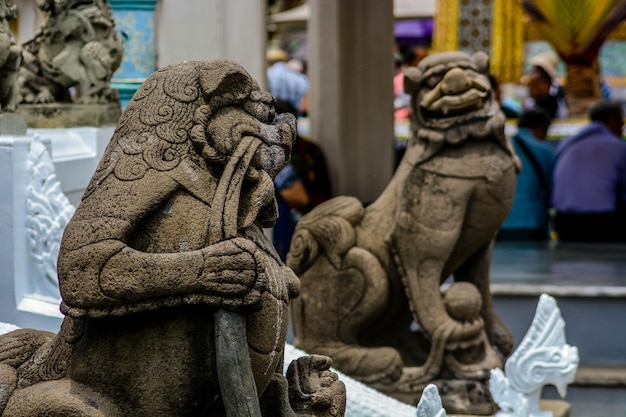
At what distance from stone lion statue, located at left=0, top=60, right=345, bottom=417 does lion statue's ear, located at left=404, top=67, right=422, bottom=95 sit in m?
3.34

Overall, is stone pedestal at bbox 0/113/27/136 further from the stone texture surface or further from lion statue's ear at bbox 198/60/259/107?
lion statue's ear at bbox 198/60/259/107

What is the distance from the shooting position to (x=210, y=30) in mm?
8500

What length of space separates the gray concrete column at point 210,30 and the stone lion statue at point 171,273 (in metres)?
4.62

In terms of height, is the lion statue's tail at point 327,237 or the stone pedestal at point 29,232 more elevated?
the stone pedestal at point 29,232

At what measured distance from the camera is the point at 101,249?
3576 mm

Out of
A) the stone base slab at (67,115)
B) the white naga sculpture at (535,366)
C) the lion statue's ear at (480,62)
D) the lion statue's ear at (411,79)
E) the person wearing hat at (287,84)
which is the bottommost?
the white naga sculpture at (535,366)

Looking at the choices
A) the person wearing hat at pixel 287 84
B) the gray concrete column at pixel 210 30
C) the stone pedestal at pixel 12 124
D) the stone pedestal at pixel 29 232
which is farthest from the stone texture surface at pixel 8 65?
the person wearing hat at pixel 287 84

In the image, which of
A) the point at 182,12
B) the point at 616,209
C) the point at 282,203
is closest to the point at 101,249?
the point at 182,12

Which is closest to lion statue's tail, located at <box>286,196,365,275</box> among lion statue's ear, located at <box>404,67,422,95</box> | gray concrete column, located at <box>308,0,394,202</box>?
lion statue's ear, located at <box>404,67,422,95</box>

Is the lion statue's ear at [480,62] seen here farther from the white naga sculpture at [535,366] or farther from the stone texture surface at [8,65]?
the stone texture surface at [8,65]

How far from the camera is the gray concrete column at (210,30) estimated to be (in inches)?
333

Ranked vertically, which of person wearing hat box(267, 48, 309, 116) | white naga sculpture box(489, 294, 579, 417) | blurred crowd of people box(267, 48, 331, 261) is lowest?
white naga sculpture box(489, 294, 579, 417)

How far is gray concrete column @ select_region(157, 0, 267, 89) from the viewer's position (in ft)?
27.8

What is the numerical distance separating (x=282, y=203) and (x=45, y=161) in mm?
3816
